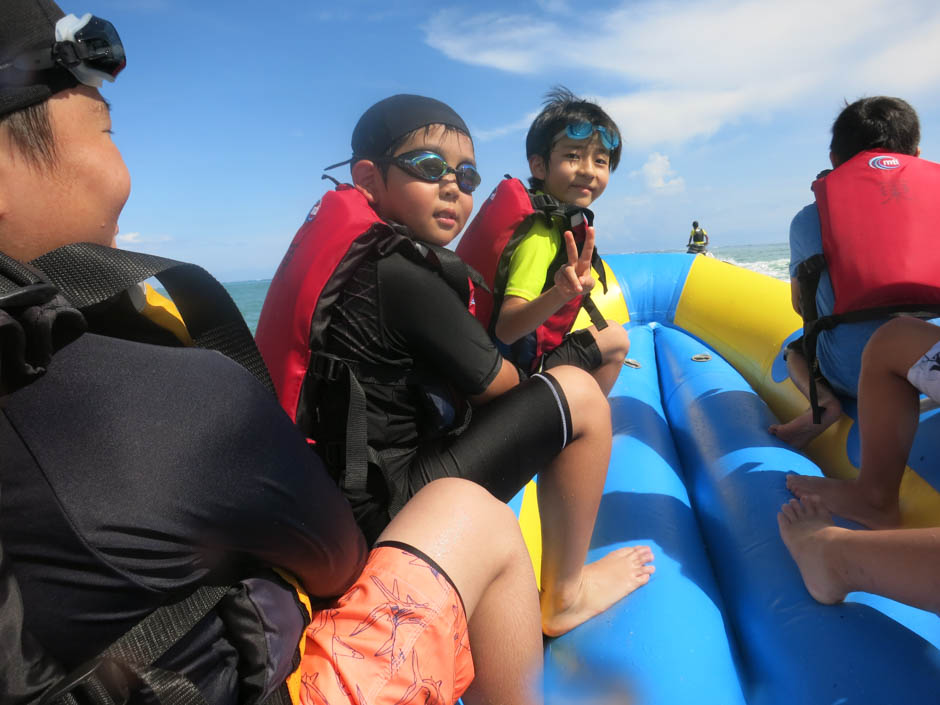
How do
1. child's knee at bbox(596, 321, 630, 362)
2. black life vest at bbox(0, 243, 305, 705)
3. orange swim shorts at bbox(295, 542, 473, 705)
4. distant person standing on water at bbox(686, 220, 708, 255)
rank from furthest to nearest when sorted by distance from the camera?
distant person standing on water at bbox(686, 220, 708, 255)
child's knee at bbox(596, 321, 630, 362)
orange swim shorts at bbox(295, 542, 473, 705)
black life vest at bbox(0, 243, 305, 705)

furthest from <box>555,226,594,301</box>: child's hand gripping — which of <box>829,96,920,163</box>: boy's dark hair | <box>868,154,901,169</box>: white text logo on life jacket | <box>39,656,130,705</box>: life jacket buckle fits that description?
<box>39,656,130,705</box>: life jacket buckle

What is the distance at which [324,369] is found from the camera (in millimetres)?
1102

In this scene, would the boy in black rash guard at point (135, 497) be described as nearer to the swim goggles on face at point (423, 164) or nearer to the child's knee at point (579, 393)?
the child's knee at point (579, 393)

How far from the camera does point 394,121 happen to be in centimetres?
131

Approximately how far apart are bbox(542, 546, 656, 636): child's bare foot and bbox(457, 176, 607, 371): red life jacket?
74 centimetres

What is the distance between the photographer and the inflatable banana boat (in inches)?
40.6

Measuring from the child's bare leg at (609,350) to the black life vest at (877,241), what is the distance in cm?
58

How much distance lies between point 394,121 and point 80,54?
0.77 meters

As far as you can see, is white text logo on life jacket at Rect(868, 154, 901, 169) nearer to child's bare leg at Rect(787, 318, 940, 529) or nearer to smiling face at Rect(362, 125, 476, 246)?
child's bare leg at Rect(787, 318, 940, 529)

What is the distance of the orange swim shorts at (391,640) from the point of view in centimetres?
69

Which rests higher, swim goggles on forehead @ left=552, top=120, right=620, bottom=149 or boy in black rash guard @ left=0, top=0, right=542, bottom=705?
swim goggles on forehead @ left=552, top=120, right=620, bottom=149

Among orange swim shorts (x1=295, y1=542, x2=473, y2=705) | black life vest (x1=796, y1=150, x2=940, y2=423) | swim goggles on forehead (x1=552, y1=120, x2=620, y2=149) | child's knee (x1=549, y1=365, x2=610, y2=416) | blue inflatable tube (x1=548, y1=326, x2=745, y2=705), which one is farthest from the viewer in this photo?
swim goggles on forehead (x1=552, y1=120, x2=620, y2=149)

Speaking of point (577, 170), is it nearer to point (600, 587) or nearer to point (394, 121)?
point (394, 121)

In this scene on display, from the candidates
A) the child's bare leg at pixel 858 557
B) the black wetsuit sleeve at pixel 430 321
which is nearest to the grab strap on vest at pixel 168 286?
the black wetsuit sleeve at pixel 430 321
